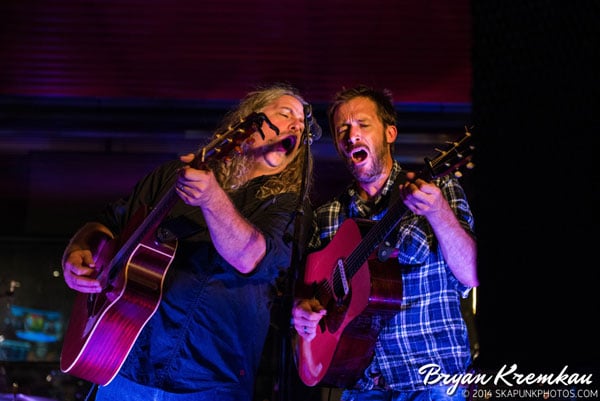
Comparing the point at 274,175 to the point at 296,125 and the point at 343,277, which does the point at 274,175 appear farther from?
A: the point at 343,277

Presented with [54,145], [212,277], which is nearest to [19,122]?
[54,145]

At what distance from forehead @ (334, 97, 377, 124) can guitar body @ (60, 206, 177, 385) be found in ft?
3.70

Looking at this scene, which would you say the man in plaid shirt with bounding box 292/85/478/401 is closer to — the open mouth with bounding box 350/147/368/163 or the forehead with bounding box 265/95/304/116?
the open mouth with bounding box 350/147/368/163

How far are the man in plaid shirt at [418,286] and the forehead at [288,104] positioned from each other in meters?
0.35

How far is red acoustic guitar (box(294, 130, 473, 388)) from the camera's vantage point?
2695 mm

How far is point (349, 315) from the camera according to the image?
2.84 m

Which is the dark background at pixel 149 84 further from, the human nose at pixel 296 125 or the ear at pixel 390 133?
the human nose at pixel 296 125

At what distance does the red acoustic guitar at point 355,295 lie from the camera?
8.84 feet

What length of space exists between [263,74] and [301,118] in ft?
7.68

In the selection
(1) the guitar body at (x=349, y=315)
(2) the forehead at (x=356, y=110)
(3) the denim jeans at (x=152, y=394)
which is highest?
(2) the forehead at (x=356, y=110)

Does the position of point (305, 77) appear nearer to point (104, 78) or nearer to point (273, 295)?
point (104, 78)

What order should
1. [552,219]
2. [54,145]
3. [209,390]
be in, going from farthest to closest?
[54,145] < [209,390] < [552,219]

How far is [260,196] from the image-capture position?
298 cm

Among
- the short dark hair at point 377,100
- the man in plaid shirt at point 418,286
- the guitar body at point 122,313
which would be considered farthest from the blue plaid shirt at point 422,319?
the guitar body at point 122,313
